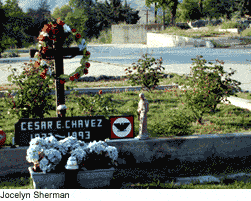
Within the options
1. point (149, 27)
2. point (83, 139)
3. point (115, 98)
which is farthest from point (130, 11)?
point (83, 139)

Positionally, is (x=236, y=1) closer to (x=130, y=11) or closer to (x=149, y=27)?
(x=149, y=27)

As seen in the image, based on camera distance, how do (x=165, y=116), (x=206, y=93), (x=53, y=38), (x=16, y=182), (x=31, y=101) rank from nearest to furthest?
(x=16, y=182) → (x=53, y=38) → (x=31, y=101) → (x=206, y=93) → (x=165, y=116)

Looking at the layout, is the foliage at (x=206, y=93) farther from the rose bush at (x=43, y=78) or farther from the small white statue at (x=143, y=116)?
the rose bush at (x=43, y=78)

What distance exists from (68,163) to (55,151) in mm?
237

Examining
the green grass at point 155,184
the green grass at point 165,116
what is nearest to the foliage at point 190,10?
the green grass at point 165,116

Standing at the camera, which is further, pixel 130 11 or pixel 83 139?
pixel 130 11

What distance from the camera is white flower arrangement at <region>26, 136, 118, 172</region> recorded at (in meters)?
4.35

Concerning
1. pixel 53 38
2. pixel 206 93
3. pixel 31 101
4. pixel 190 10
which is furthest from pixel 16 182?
pixel 190 10

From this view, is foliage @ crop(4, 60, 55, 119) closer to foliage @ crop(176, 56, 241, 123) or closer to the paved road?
foliage @ crop(176, 56, 241, 123)

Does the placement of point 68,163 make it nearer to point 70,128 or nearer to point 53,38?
point 70,128

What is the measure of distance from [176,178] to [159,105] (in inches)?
159

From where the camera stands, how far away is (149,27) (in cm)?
5069

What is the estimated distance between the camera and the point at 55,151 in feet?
14.5
